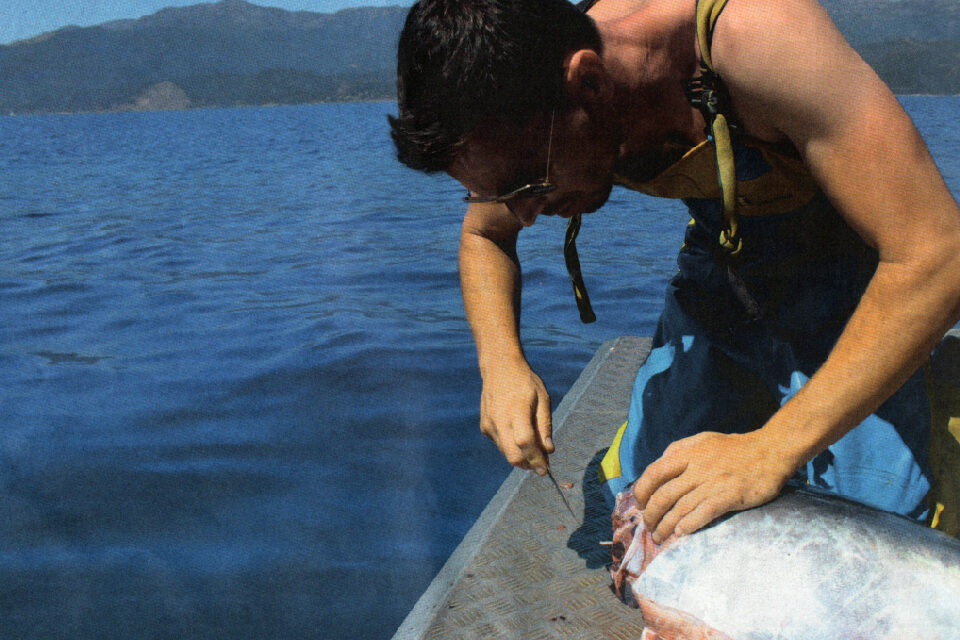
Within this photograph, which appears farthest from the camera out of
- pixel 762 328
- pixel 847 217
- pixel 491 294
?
pixel 491 294

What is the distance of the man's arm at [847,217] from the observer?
143cm

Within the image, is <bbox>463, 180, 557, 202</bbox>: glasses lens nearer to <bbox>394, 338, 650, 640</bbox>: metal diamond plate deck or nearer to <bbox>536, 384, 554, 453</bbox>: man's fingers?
<bbox>536, 384, 554, 453</bbox>: man's fingers

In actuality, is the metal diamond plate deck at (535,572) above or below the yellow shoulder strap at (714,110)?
below

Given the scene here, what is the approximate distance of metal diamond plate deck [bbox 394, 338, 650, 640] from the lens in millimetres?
2064

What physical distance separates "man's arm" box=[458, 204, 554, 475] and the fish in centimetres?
Result: 45

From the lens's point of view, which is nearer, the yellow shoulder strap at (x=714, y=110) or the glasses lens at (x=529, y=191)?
the yellow shoulder strap at (x=714, y=110)

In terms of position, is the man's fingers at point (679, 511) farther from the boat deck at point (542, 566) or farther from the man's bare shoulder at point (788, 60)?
the man's bare shoulder at point (788, 60)

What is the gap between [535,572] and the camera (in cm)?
231

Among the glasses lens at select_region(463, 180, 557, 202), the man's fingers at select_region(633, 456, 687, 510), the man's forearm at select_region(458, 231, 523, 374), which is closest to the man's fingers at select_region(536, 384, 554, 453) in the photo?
the man's forearm at select_region(458, 231, 523, 374)

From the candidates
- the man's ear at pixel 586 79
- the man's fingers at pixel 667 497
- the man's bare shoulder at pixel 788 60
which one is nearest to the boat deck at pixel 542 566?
the man's fingers at pixel 667 497

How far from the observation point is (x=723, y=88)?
1.60 metres

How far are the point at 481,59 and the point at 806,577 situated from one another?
123 centimetres

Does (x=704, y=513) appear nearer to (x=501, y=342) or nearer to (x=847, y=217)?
(x=847, y=217)

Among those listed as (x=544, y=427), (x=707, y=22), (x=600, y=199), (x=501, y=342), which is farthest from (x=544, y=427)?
(x=707, y=22)
